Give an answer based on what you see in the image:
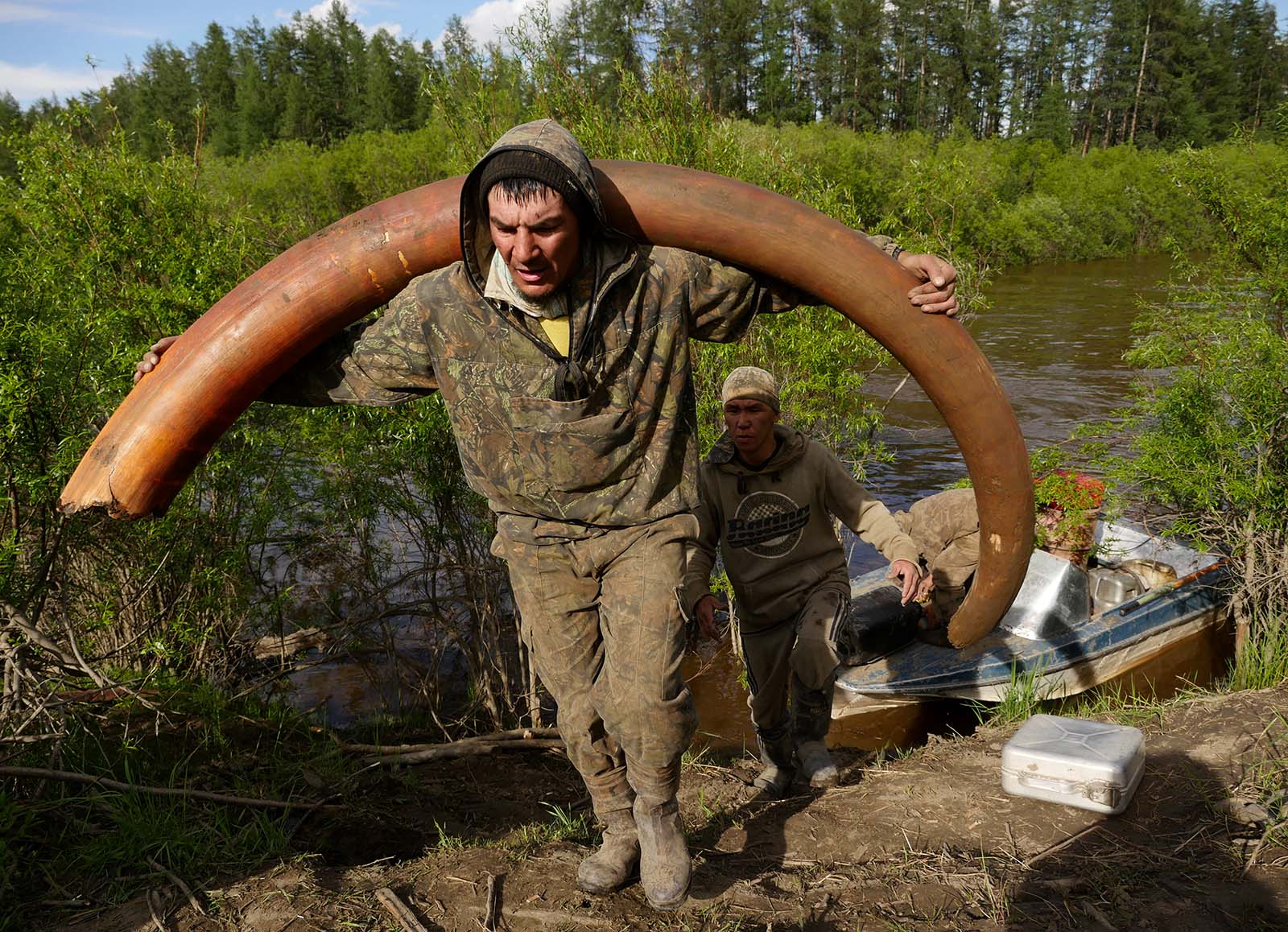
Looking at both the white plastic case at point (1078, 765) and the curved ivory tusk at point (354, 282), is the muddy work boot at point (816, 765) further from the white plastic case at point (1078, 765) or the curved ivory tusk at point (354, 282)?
the curved ivory tusk at point (354, 282)

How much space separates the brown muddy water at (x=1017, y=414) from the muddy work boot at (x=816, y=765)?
87.2 inches

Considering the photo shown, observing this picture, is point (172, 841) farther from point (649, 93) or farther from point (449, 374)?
point (649, 93)

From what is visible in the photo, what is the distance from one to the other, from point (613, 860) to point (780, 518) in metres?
1.92

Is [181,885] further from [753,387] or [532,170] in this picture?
[753,387]

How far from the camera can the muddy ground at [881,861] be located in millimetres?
3031

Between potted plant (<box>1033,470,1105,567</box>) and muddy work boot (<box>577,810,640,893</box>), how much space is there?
539 centimetres

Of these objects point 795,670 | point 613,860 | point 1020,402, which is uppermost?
point 1020,402

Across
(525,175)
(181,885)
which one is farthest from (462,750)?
(525,175)

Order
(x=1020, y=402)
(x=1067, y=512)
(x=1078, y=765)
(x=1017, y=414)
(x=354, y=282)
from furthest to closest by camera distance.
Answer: (x=1020, y=402)
(x=1017, y=414)
(x=1067, y=512)
(x=1078, y=765)
(x=354, y=282)

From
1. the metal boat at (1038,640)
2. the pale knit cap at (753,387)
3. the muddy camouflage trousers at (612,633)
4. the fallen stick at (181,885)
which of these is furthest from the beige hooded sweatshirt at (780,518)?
the metal boat at (1038,640)

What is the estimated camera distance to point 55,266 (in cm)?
592

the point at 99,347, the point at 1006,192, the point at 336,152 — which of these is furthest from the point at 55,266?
the point at 1006,192

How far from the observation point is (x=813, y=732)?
4656 mm

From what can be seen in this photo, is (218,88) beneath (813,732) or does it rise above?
above
